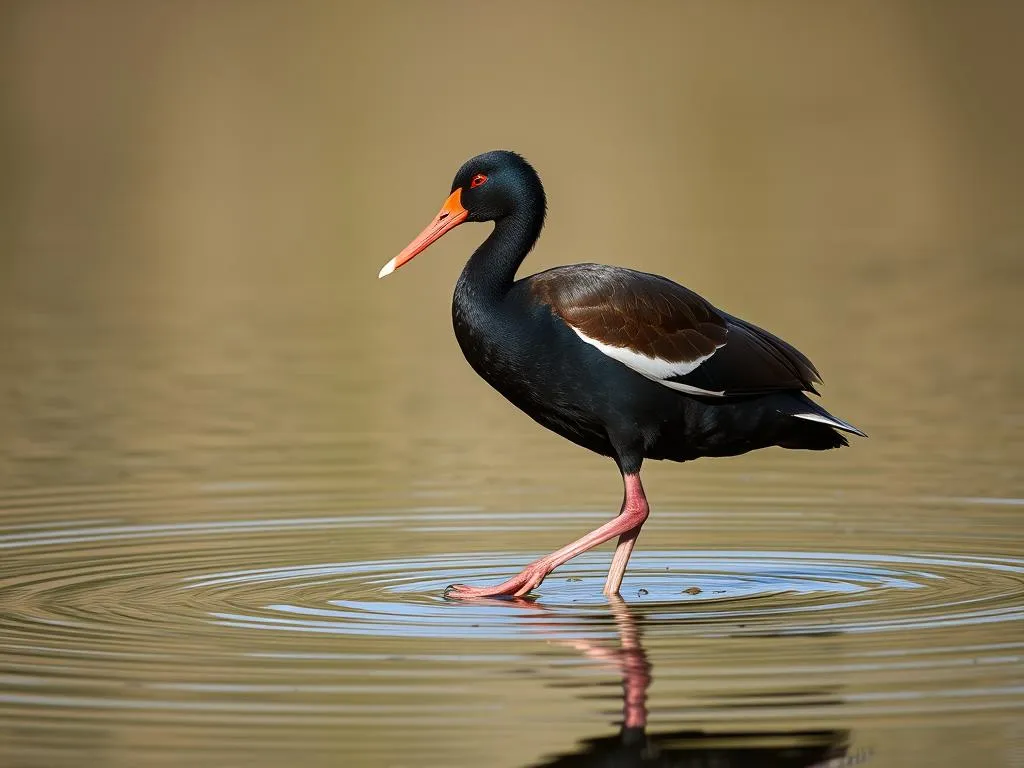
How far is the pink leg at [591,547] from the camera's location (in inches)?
394

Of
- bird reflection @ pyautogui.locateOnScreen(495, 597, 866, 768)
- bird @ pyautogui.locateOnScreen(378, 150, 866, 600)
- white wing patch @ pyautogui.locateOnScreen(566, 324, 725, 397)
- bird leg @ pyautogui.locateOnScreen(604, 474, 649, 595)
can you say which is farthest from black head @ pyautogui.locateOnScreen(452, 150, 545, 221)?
bird reflection @ pyautogui.locateOnScreen(495, 597, 866, 768)

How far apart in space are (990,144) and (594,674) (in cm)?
3785

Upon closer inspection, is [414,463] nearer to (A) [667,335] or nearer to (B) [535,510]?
(B) [535,510]

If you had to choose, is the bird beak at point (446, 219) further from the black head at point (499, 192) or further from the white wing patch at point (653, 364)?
the white wing patch at point (653, 364)

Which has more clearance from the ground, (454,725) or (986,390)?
(986,390)

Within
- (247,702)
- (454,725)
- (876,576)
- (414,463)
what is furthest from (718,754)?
(414,463)

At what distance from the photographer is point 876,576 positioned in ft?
33.5

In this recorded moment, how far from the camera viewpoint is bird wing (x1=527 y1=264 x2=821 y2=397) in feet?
33.1

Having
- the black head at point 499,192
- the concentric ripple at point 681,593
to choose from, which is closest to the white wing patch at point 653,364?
the concentric ripple at point 681,593

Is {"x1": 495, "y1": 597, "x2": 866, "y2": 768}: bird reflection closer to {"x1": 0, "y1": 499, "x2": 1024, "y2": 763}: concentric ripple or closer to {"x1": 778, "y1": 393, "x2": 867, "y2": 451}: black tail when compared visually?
{"x1": 0, "y1": 499, "x2": 1024, "y2": 763}: concentric ripple

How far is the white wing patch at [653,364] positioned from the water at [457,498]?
916 millimetres

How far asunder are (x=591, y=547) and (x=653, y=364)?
3.00 ft

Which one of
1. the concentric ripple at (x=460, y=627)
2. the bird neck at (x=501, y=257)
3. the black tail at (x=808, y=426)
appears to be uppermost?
the bird neck at (x=501, y=257)

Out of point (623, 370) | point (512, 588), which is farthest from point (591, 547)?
point (623, 370)
